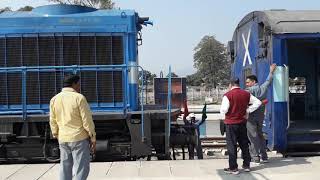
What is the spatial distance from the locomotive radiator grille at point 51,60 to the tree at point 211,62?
75.4m

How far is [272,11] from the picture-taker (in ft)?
36.2

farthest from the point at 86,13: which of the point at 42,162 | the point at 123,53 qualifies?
the point at 42,162

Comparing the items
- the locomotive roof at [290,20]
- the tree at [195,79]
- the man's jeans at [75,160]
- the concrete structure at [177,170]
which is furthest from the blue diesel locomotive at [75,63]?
the tree at [195,79]

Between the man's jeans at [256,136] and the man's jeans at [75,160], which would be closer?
the man's jeans at [75,160]

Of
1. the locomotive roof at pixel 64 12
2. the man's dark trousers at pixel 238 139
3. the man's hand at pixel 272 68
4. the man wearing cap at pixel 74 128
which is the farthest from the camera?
the locomotive roof at pixel 64 12

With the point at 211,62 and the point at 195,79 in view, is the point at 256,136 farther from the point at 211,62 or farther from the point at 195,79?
the point at 195,79

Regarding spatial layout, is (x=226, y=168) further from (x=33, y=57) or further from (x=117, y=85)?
(x=33, y=57)

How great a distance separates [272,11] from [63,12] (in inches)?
172

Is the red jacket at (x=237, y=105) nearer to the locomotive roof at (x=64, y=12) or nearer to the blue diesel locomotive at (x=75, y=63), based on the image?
the blue diesel locomotive at (x=75, y=63)

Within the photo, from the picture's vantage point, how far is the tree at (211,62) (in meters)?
87.4

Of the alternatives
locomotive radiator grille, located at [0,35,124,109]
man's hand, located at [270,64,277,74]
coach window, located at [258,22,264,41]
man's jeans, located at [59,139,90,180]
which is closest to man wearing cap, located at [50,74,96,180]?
man's jeans, located at [59,139,90,180]

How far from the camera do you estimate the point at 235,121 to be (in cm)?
877

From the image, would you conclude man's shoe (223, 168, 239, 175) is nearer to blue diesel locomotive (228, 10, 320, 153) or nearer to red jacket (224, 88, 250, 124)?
red jacket (224, 88, 250, 124)

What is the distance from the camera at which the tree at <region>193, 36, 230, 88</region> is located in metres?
87.4
